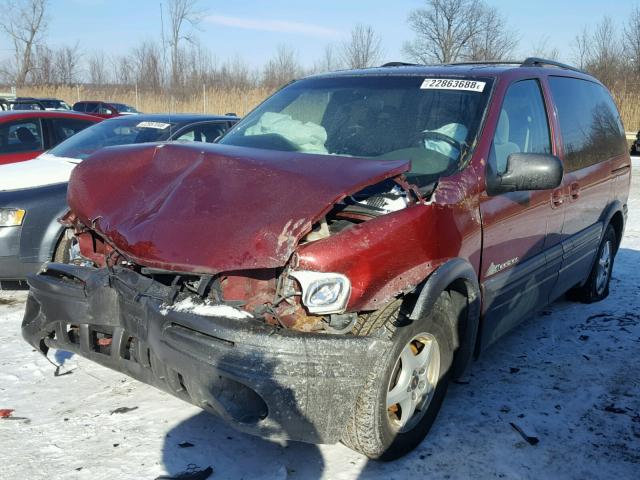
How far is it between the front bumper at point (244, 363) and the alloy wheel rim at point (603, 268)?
3.65 m

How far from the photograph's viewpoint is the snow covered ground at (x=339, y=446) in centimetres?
298

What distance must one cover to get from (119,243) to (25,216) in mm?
2534

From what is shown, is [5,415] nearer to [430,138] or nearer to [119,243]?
[119,243]

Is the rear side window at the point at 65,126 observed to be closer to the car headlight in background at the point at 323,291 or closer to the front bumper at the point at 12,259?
the front bumper at the point at 12,259

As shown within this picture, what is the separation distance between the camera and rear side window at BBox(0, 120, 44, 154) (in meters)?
7.58

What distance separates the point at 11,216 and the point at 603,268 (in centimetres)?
517

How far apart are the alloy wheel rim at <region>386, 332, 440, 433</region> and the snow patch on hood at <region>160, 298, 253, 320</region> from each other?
800mm

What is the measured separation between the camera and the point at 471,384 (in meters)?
3.95

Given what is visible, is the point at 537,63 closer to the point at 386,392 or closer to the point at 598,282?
the point at 598,282

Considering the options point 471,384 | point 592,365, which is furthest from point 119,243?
point 592,365

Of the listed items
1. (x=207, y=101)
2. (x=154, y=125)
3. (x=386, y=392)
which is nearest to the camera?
(x=386, y=392)

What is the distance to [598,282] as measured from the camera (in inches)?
222

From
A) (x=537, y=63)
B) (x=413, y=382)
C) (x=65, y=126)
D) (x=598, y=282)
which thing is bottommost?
(x=598, y=282)

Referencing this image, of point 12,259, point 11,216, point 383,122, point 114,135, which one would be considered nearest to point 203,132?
point 114,135
